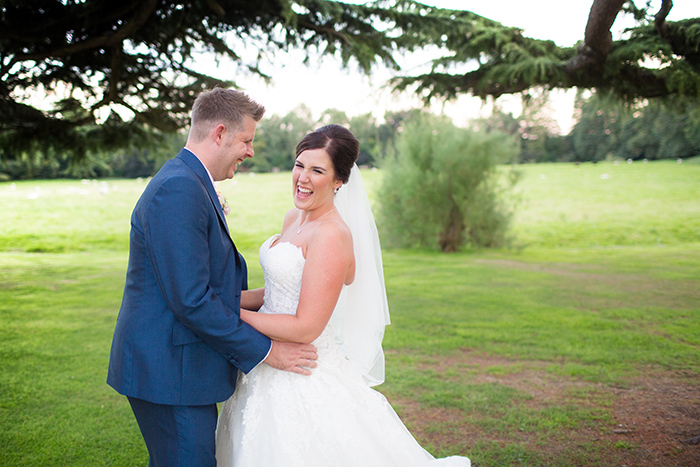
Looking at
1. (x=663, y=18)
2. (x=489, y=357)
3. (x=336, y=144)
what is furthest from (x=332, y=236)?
(x=663, y=18)

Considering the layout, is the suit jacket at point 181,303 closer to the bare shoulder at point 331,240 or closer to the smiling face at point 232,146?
the smiling face at point 232,146

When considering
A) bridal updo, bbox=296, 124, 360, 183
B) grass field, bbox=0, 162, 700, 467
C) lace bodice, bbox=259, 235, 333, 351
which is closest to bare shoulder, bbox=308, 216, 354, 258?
lace bodice, bbox=259, 235, 333, 351

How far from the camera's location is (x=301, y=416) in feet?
8.07

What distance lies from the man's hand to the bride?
0.16 ft

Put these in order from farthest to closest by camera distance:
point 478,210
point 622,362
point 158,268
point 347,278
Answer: point 478,210 < point 622,362 < point 347,278 < point 158,268

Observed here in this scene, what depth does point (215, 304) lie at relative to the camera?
205 cm

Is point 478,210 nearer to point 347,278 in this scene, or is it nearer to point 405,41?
point 405,41

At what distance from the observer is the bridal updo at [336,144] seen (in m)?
2.65

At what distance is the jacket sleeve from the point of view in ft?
6.49

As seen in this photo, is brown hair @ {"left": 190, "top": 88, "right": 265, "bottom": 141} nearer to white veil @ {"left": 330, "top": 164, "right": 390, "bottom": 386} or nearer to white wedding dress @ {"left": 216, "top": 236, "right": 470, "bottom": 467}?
white wedding dress @ {"left": 216, "top": 236, "right": 470, "bottom": 467}

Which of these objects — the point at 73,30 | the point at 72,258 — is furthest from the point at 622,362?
the point at 72,258

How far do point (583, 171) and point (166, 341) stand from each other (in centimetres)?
4787

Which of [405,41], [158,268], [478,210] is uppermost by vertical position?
[405,41]

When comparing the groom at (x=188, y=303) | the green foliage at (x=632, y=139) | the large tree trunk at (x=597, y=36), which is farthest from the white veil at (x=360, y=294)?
the green foliage at (x=632, y=139)
